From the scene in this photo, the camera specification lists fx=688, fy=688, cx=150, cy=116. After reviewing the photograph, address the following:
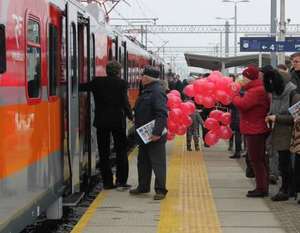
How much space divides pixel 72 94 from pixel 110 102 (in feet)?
4.79

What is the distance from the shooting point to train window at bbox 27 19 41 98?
19.4ft

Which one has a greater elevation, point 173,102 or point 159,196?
point 173,102

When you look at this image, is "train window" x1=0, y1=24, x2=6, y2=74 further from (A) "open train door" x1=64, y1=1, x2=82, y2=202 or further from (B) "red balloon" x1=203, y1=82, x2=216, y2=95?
(B) "red balloon" x1=203, y1=82, x2=216, y2=95

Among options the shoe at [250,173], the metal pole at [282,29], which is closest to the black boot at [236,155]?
the shoe at [250,173]

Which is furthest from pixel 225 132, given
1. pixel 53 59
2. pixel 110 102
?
pixel 53 59

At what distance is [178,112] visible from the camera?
1367cm

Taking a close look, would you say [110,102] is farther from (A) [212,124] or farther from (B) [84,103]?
(A) [212,124]

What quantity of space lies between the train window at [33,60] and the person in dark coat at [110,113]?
312 centimetres

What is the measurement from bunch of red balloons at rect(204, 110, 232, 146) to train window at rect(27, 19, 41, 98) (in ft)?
25.4

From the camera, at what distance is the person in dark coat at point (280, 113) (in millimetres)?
8836

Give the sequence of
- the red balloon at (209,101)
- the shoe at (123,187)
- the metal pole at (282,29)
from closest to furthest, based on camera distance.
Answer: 1. the shoe at (123,187)
2. the red balloon at (209,101)
3. the metal pole at (282,29)

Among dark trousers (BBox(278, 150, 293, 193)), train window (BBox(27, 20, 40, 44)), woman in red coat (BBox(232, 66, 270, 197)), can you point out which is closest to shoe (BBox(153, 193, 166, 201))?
woman in red coat (BBox(232, 66, 270, 197))

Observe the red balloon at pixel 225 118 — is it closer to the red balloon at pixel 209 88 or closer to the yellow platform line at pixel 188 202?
the red balloon at pixel 209 88

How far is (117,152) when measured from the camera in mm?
10219
